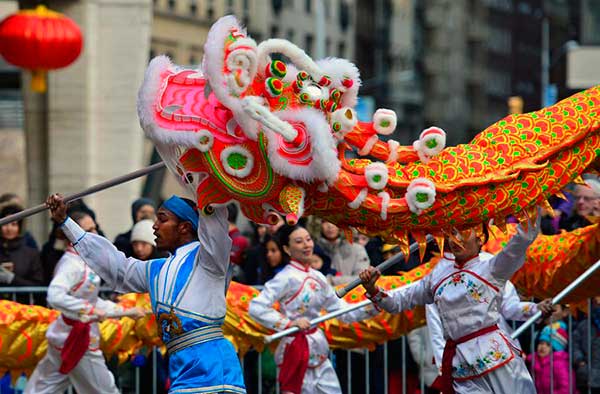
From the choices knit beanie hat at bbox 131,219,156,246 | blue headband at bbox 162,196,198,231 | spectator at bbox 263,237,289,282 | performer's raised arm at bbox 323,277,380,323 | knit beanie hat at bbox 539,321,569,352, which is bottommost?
knit beanie hat at bbox 539,321,569,352

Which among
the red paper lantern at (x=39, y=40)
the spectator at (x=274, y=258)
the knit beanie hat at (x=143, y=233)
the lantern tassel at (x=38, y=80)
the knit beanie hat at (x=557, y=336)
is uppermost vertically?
the red paper lantern at (x=39, y=40)

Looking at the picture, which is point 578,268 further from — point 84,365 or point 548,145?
point 84,365

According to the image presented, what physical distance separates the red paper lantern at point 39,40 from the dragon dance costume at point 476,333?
28.9 ft

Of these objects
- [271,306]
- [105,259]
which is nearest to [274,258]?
[271,306]

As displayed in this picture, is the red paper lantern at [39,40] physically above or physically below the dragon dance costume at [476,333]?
above

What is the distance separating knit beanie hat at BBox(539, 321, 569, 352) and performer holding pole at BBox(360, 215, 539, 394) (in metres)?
2.39

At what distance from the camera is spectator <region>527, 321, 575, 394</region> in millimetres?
12570

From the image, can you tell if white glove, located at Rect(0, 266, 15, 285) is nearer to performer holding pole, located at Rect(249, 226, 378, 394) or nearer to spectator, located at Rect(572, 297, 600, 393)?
performer holding pole, located at Rect(249, 226, 378, 394)

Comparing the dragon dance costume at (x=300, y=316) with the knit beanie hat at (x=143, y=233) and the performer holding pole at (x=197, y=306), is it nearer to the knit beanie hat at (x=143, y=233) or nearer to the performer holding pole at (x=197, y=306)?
the knit beanie hat at (x=143, y=233)

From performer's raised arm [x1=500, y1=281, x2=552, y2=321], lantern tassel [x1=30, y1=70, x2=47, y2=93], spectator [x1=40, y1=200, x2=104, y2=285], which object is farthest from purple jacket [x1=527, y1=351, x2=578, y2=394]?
lantern tassel [x1=30, y1=70, x2=47, y2=93]

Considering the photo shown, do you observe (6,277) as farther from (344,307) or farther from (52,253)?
(344,307)

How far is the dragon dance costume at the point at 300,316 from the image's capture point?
12.1 m

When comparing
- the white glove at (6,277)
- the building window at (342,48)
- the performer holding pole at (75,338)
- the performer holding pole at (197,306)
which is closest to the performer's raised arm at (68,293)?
the performer holding pole at (75,338)

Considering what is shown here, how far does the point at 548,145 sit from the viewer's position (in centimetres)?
912
